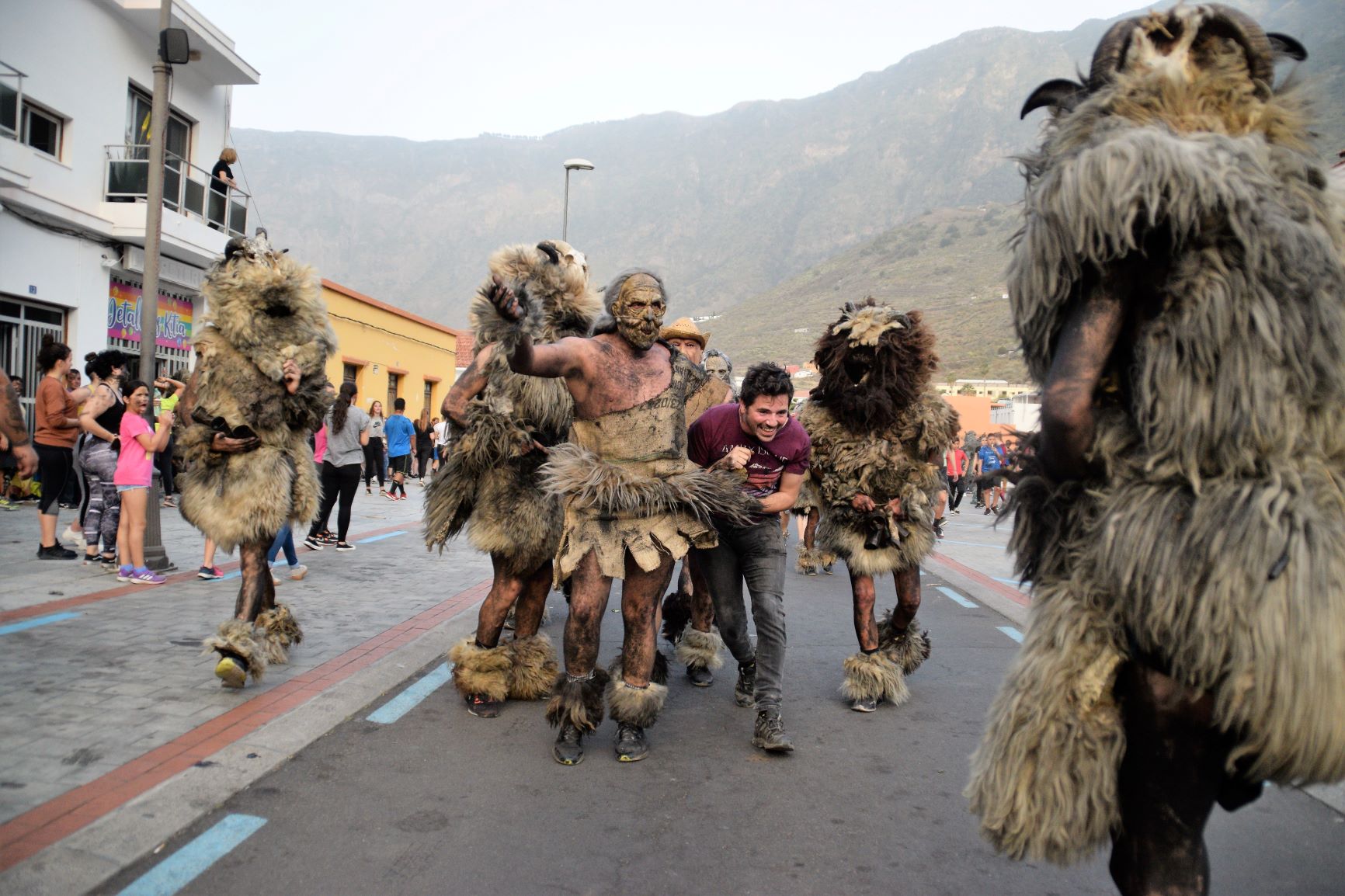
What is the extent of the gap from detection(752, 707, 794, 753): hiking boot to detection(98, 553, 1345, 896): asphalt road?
101 millimetres

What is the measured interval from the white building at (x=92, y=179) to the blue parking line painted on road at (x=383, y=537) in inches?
207

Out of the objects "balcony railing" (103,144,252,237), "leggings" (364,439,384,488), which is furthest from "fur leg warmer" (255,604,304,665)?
"leggings" (364,439,384,488)

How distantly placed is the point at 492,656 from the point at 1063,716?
3.76m

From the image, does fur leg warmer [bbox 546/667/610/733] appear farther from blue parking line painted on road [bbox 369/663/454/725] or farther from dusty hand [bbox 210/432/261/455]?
dusty hand [bbox 210/432/261/455]

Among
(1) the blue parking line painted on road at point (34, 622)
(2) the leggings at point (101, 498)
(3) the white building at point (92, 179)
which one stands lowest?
(1) the blue parking line painted on road at point (34, 622)

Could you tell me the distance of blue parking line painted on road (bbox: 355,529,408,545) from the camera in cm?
1269

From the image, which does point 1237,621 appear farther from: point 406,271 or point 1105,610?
point 406,271

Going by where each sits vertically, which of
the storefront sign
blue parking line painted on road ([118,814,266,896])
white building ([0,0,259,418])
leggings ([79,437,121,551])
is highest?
white building ([0,0,259,418])

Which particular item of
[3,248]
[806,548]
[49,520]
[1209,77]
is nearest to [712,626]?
[1209,77]

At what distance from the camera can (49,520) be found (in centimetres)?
939

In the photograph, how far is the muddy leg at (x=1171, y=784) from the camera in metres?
2.05

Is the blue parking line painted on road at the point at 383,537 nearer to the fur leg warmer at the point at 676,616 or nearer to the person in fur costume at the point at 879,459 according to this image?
the fur leg warmer at the point at 676,616

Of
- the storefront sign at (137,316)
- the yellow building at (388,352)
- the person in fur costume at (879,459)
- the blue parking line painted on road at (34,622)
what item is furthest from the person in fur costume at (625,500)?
the yellow building at (388,352)

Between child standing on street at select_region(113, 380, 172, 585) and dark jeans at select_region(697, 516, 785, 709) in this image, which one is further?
child standing on street at select_region(113, 380, 172, 585)
